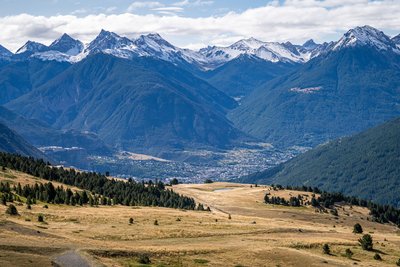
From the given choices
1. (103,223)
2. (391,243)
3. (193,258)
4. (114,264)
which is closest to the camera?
(114,264)

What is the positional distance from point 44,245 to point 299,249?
4415cm

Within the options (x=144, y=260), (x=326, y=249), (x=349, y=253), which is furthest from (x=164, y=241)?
(x=349, y=253)

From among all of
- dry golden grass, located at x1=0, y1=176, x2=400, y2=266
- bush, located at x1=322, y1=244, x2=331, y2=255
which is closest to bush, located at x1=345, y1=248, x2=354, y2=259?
dry golden grass, located at x1=0, y1=176, x2=400, y2=266

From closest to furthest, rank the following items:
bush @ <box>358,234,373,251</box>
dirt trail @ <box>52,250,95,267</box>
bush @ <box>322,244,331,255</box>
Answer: dirt trail @ <box>52,250,95,267</box> < bush @ <box>322,244,331,255</box> < bush @ <box>358,234,373,251</box>

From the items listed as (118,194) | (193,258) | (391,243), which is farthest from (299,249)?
(118,194)

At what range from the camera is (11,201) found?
13362 cm

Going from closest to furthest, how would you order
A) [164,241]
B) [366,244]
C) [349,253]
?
[164,241] → [349,253] → [366,244]

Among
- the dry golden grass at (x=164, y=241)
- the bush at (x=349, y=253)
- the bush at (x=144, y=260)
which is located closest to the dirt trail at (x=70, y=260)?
the dry golden grass at (x=164, y=241)

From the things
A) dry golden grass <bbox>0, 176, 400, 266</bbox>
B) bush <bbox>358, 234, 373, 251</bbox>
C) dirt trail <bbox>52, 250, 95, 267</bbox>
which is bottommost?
dirt trail <bbox>52, 250, 95, 267</bbox>

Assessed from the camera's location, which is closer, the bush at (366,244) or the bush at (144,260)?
the bush at (144,260)

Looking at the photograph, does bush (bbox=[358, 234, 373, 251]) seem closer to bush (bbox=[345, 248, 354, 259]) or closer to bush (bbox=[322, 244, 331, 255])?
bush (bbox=[345, 248, 354, 259])

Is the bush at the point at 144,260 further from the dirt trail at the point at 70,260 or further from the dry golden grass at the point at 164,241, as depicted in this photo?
the dirt trail at the point at 70,260

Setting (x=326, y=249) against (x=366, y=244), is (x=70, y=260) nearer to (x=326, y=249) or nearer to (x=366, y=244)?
(x=326, y=249)

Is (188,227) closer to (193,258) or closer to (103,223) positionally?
(103,223)
